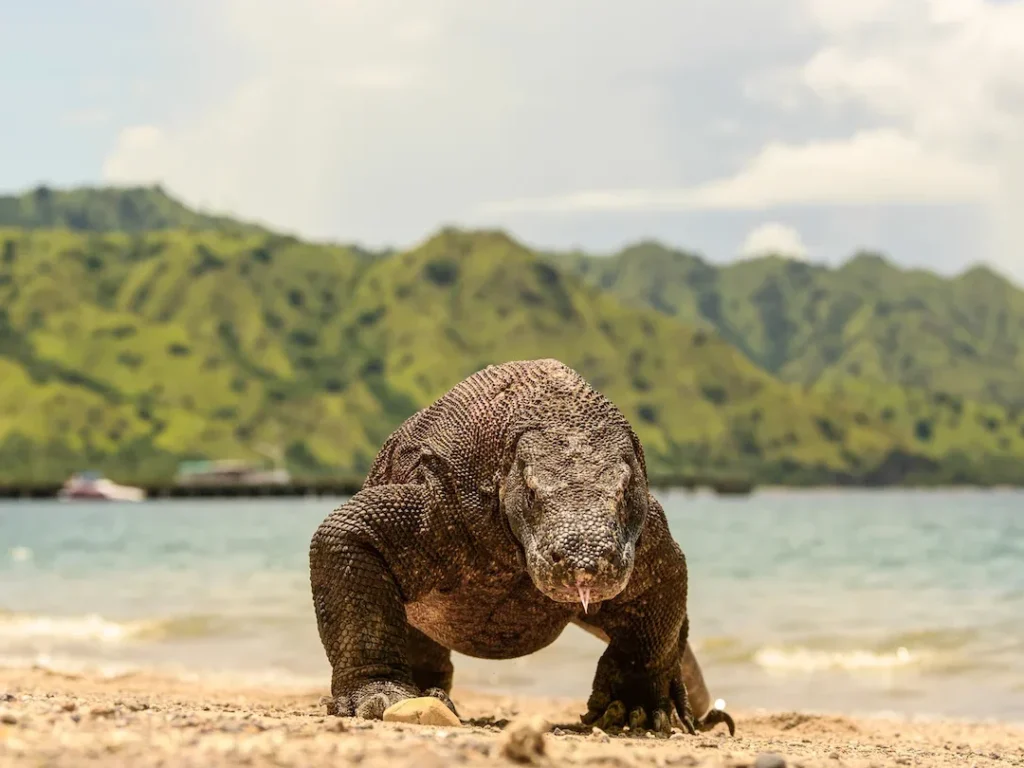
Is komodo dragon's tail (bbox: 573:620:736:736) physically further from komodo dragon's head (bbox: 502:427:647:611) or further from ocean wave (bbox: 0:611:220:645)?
ocean wave (bbox: 0:611:220:645)

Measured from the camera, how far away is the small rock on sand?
6.50 m

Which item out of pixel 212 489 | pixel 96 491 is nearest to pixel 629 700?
pixel 96 491

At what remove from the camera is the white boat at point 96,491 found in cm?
16838

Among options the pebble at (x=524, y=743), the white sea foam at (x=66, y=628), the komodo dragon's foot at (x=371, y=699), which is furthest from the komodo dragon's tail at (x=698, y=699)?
the white sea foam at (x=66, y=628)

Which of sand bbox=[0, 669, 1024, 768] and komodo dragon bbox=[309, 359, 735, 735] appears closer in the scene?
sand bbox=[0, 669, 1024, 768]

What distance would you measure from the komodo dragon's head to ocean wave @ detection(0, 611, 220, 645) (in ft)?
48.2

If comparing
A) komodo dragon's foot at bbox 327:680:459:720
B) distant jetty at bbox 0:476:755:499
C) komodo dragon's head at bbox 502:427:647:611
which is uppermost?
komodo dragon's head at bbox 502:427:647:611

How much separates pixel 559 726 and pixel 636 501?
5.55ft

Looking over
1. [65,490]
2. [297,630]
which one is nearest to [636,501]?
[297,630]

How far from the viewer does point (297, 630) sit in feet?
68.1

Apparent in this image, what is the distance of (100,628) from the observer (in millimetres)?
21703

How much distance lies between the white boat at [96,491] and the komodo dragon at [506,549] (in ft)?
550

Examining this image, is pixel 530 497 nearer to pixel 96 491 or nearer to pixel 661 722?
pixel 661 722

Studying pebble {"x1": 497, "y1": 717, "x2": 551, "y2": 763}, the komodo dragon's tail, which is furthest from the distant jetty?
pebble {"x1": 497, "y1": 717, "x2": 551, "y2": 763}
